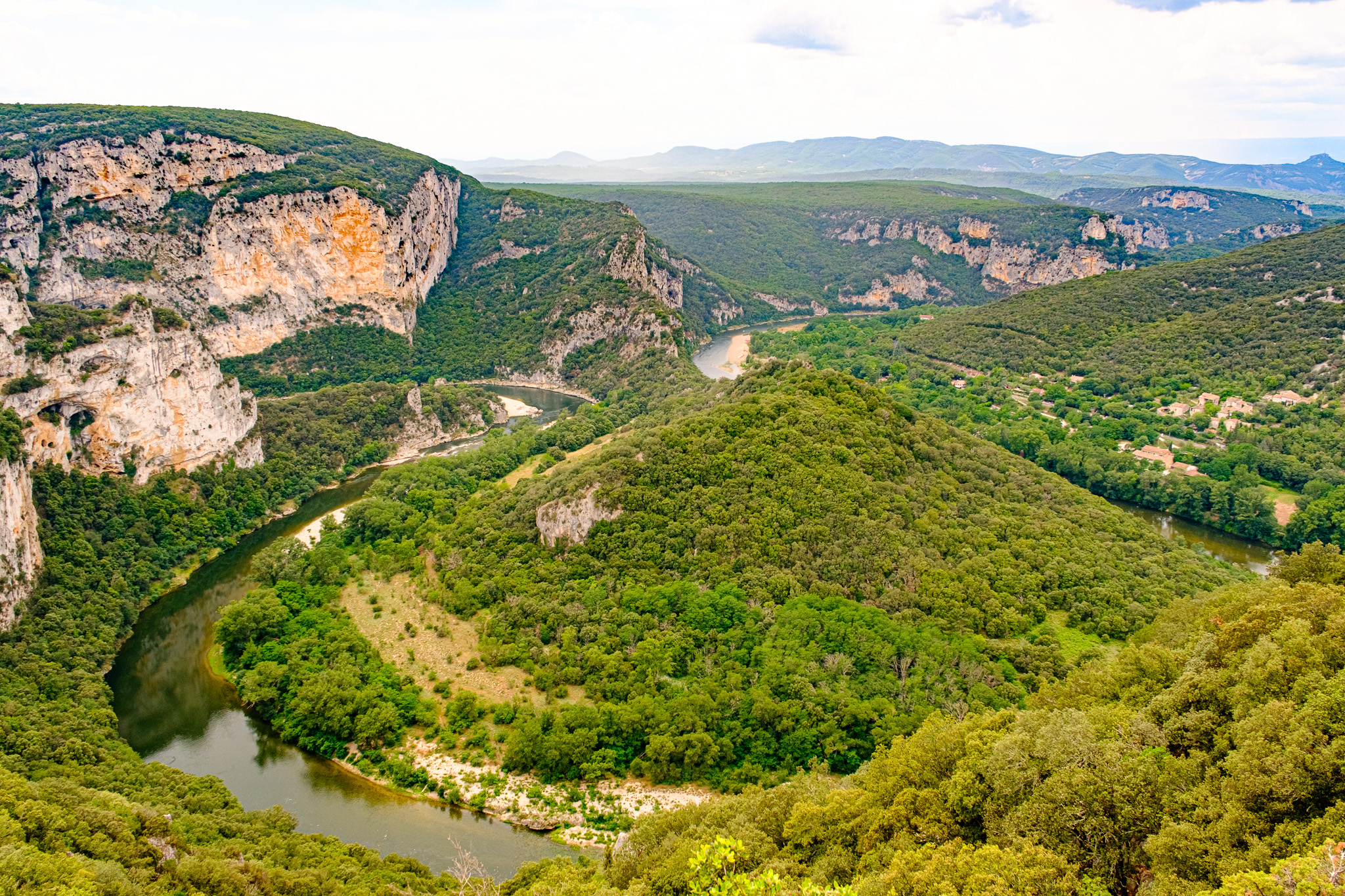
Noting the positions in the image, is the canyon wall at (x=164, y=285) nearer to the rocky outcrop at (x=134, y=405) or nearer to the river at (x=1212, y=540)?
the rocky outcrop at (x=134, y=405)

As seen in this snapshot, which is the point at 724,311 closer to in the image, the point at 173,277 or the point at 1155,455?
the point at 1155,455

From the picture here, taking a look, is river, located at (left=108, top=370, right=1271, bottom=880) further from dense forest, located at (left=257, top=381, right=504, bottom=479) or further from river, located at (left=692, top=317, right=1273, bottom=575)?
dense forest, located at (left=257, top=381, right=504, bottom=479)

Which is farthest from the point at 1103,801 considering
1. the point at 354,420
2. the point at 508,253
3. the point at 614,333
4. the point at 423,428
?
the point at 508,253

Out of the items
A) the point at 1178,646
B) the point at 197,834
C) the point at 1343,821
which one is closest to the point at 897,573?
the point at 1178,646

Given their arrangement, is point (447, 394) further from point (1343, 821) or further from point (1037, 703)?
point (1343, 821)

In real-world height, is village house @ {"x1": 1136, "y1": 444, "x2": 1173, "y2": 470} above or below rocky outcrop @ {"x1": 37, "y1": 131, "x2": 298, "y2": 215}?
below

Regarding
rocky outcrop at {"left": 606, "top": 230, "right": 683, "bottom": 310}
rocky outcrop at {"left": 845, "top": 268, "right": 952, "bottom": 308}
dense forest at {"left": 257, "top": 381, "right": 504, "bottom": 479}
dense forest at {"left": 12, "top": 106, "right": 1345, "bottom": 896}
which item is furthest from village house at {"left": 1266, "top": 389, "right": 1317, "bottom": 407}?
rocky outcrop at {"left": 845, "top": 268, "right": 952, "bottom": 308}

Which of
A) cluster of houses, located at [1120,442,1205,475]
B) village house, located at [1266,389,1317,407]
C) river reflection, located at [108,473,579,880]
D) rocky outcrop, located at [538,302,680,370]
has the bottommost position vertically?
river reflection, located at [108,473,579,880]

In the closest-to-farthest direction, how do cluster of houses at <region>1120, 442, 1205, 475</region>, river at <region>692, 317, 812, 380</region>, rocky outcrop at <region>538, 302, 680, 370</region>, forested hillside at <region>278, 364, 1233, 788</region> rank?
forested hillside at <region>278, 364, 1233, 788</region> → cluster of houses at <region>1120, 442, 1205, 475</region> → rocky outcrop at <region>538, 302, 680, 370</region> → river at <region>692, 317, 812, 380</region>

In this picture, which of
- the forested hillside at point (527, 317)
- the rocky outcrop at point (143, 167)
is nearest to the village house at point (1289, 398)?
the forested hillside at point (527, 317)
